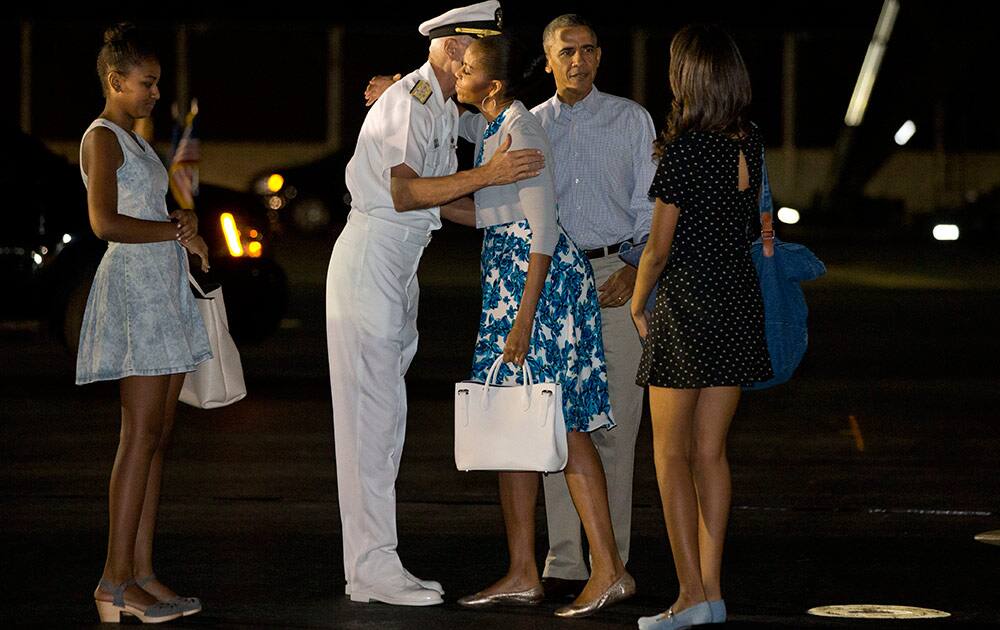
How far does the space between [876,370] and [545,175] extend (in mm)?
8372

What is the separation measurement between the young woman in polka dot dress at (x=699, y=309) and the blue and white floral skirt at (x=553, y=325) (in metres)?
0.41

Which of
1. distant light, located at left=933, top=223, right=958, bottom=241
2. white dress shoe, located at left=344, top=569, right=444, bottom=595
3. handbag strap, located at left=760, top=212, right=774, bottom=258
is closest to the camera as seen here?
handbag strap, located at left=760, top=212, right=774, bottom=258

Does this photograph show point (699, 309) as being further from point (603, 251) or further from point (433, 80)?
point (433, 80)

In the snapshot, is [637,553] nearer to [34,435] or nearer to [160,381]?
[160,381]

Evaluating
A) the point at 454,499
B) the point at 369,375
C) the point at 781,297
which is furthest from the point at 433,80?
the point at 454,499

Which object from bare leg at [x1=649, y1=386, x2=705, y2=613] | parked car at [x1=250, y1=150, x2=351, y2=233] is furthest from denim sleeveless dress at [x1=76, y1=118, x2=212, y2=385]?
parked car at [x1=250, y1=150, x2=351, y2=233]

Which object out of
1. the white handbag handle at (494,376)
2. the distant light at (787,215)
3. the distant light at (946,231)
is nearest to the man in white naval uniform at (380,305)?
the white handbag handle at (494,376)

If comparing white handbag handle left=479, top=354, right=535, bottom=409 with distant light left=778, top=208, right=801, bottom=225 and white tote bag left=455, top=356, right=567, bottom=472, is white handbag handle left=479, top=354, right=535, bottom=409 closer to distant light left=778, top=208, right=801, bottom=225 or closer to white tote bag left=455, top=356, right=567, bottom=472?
white tote bag left=455, top=356, right=567, bottom=472

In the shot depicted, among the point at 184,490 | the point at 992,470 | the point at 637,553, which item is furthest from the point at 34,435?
the point at 992,470

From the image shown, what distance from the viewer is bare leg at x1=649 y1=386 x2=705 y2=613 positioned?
20.2ft

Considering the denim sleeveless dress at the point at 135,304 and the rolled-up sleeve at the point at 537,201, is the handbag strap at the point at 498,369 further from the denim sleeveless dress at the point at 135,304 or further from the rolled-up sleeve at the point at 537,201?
the denim sleeveless dress at the point at 135,304

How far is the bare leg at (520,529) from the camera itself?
670 centimetres

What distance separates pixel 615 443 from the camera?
712cm

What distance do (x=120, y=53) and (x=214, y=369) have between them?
45.6 inches
